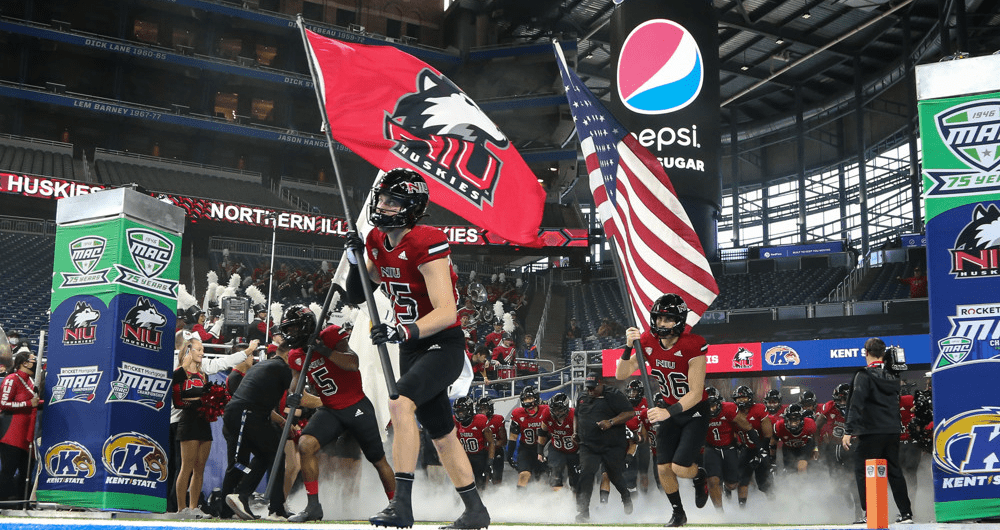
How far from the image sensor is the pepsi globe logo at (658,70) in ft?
102

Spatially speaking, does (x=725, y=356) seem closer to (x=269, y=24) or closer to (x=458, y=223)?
(x=458, y=223)

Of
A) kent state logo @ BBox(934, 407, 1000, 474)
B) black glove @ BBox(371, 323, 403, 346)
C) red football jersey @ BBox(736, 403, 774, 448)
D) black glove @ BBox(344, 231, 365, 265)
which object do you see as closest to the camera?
black glove @ BBox(371, 323, 403, 346)

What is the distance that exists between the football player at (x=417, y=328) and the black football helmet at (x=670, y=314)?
117 inches

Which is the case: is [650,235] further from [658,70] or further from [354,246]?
[658,70]

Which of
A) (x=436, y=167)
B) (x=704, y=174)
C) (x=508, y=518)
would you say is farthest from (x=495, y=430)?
(x=704, y=174)

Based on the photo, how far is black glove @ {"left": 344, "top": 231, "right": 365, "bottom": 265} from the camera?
6215 millimetres

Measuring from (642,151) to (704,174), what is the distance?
21478 millimetres

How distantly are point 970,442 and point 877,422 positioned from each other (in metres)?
1.36

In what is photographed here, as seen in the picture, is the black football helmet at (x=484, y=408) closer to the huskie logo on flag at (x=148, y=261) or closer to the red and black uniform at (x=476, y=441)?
the red and black uniform at (x=476, y=441)

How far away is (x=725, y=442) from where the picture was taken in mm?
12648

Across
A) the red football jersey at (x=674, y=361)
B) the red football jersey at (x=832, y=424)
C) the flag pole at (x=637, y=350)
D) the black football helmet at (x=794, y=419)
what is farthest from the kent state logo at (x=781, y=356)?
the flag pole at (x=637, y=350)

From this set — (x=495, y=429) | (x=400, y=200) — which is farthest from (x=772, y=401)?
(x=400, y=200)

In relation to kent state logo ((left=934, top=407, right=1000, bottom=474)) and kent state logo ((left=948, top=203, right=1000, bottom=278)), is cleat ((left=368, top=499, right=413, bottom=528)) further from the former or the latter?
kent state logo ((left=948, top=203, right=1000, bottom=278))

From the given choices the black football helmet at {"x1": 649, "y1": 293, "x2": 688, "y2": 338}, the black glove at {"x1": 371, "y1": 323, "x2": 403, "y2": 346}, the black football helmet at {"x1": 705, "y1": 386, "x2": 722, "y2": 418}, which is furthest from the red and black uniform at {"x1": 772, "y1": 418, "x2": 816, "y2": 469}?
the black glove at {"x1": 371, "y1": 323, "x2": 403, "y2": 346}
